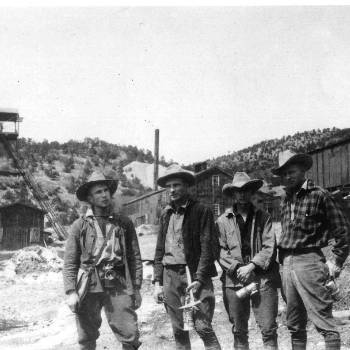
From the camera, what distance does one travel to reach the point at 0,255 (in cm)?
2773

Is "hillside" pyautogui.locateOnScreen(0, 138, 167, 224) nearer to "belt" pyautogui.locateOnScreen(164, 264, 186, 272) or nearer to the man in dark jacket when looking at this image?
the man in dark jacket

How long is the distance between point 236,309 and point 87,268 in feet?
5.13

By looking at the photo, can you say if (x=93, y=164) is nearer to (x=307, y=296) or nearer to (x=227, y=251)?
(x=227, y=251)

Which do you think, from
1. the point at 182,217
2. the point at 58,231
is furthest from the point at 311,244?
the point at 58,231

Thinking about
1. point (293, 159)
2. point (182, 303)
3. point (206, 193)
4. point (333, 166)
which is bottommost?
point (182, 303)

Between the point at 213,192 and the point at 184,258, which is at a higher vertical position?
the point at 213,192

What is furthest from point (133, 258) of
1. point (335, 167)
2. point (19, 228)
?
point (19, 228)

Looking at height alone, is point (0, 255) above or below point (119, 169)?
below

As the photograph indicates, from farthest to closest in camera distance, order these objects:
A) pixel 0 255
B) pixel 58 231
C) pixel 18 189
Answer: pixel 18 189
pixel 58 231
pixel 0 255

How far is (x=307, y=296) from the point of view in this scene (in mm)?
4277

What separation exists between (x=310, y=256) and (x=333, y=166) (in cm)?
1847

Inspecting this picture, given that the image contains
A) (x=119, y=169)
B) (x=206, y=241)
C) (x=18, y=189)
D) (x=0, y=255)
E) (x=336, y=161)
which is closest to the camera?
(x=206, y=241)

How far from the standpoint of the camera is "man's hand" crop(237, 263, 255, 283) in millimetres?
4516

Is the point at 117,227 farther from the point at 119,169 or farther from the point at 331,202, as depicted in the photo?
the point at 119,169
